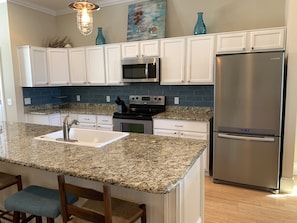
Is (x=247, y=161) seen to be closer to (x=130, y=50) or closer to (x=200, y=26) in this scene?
(x=200, y=26)

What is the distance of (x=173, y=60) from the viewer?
3553 mm

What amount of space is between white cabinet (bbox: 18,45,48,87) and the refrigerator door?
127 inches

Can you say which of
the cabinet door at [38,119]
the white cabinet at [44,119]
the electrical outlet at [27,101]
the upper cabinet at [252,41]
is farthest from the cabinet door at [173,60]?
the electrical outlet at [27,101]

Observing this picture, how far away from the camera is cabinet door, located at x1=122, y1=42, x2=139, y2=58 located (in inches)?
149

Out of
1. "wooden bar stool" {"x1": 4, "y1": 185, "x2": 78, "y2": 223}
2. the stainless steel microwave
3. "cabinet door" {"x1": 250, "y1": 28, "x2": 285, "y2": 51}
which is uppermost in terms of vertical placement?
"cabinet door" {"x1": 250, "y1": 28, "x2": 285, "y2": 51}

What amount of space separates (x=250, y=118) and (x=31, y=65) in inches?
148

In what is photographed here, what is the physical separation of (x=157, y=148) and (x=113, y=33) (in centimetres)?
327

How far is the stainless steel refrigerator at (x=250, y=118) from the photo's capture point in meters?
2.66

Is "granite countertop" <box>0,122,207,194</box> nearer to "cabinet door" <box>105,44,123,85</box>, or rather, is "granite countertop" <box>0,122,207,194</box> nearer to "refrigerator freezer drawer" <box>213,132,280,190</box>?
"refrigerator freezer drawer" <box>213,132,280,190</box>

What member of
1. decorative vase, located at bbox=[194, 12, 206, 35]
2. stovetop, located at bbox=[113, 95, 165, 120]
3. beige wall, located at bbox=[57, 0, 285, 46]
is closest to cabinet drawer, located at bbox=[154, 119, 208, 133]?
stovetop, located at bbox=[113, 95, 165, 120]

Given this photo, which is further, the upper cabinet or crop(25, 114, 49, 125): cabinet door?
crop(25, 114, 49, 125): cabinet door

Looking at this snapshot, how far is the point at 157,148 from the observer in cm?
176

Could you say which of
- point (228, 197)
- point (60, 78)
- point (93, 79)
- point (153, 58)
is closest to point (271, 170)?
point (228, 197)

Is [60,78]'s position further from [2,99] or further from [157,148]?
[157,148]
